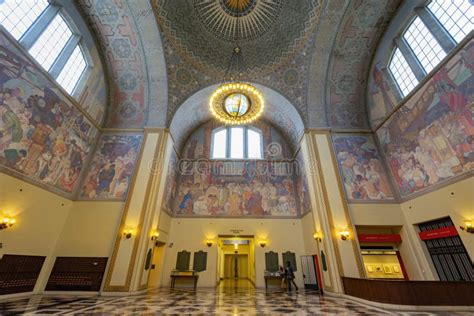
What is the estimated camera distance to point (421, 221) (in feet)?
28.1

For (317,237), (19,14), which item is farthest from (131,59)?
(317,237)

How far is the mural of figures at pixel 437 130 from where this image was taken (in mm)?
6676

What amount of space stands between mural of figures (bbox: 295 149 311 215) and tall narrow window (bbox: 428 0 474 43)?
299 inches

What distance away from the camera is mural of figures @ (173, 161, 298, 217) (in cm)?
1299

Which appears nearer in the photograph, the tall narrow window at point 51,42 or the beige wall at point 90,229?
the tall narrow window at point 51,42

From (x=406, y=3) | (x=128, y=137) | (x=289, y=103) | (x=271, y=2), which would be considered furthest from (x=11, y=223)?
(x=406, y=3)

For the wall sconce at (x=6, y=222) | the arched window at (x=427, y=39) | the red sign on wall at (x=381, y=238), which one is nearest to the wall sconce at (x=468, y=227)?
the red sign on wall at (x=381, y=238)

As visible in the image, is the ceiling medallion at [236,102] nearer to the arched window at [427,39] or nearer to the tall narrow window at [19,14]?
the arched window at [427,39]

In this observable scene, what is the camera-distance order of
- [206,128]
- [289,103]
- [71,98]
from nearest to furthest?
[71,98] < [289,103] < [206,128]

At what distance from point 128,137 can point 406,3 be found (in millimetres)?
14277

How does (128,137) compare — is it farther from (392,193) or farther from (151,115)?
(392,193)

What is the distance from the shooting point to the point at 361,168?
10.5 metres

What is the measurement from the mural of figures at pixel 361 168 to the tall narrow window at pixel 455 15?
526 centimetres

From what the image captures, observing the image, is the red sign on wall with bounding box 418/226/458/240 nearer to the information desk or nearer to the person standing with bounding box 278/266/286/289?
the person standing with bounding box 278/266/286/289
